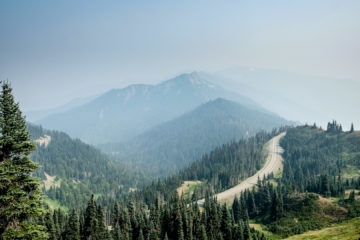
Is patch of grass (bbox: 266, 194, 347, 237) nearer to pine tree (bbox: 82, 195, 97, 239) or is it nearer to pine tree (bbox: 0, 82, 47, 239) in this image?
pine tree (bbox: 82, 195, 97, 239)

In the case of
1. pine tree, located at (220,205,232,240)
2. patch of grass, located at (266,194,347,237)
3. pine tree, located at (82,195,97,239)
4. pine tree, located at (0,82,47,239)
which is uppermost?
pine tree, located at (0,82,47,239)

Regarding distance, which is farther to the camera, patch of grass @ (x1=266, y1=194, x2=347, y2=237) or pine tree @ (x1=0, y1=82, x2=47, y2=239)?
patch of grass @ (x1=266, y1=194, x2=347, y2=237)

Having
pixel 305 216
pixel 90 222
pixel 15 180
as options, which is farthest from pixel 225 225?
pixel 15 180

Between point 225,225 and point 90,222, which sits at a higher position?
point 90,222

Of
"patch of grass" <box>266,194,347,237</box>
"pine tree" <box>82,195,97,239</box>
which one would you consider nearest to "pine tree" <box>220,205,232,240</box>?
"patch of grass" <box>266,194,347,237</box>

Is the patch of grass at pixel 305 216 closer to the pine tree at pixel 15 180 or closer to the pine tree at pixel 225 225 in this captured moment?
the pine tree at pixel 225 225

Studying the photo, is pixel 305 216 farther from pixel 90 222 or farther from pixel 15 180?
pixel 15 180

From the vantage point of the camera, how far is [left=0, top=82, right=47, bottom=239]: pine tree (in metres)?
24.0

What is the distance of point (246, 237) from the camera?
78.0 metres

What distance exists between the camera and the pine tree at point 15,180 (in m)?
24.0

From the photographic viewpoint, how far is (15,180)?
2491 cm

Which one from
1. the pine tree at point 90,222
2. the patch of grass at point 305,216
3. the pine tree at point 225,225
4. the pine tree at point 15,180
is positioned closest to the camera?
the pine tree at point 15,180

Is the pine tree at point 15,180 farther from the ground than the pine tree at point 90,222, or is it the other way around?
the pine tree at point 15,180

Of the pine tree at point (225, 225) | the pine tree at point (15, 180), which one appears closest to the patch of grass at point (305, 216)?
the pine tree at point (225, 225)
